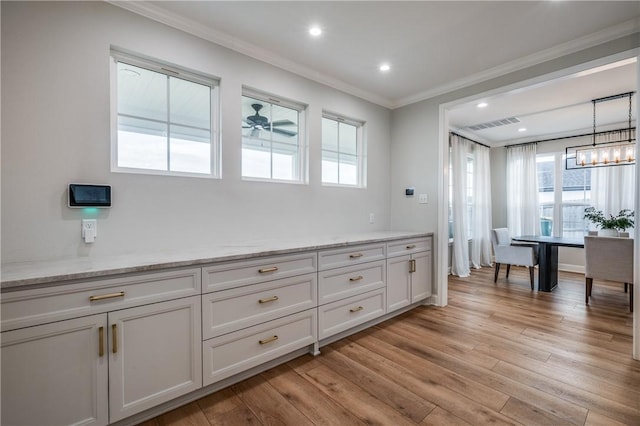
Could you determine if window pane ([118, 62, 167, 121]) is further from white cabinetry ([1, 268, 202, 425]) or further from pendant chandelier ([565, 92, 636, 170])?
pendant chandelier ([565, 92, 636, 170])

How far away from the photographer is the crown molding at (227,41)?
2068 millimetres

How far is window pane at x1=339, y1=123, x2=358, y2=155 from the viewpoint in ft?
11.7

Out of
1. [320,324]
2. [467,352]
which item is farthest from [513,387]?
[320,324]

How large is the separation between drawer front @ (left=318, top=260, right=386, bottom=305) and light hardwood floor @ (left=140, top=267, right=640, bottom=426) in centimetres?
45

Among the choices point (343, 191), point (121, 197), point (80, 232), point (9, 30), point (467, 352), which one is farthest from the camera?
point (343, 191)

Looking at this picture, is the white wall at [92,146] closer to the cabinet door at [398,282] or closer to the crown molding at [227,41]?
the crown molding at [227,41]

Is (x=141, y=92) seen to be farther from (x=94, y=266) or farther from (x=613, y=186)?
(x=613, y=186)

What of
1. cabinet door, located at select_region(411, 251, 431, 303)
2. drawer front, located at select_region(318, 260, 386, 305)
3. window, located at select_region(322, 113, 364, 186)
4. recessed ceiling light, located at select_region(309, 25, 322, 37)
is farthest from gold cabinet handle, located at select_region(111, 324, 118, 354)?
cabinet door, located at select_region(411, 251, 431, 303)

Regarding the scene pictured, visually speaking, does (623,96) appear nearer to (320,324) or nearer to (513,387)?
(513,387)

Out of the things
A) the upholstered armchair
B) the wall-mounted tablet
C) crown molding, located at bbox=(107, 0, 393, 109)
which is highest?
crown molding, located at bbox=(107, 0, 393, 109)

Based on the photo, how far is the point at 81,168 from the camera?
1854mm

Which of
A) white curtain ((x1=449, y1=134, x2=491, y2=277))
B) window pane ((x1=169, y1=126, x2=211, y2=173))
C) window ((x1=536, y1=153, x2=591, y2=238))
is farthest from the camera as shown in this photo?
window ((x1=536, y1=153, x2=591, y2=238))

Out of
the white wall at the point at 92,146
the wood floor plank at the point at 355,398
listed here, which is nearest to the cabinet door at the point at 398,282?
the wood floor plank at the point at 355,398

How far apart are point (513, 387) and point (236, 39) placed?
3.37 metres
